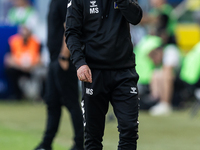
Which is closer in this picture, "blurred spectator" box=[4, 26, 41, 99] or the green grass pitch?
the green grass pitch

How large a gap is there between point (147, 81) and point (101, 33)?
655 cm

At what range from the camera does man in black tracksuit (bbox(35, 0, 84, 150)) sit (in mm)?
5199

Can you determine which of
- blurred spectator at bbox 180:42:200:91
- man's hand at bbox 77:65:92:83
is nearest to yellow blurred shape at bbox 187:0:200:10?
blurred spectator at bbox 180:42:200:91

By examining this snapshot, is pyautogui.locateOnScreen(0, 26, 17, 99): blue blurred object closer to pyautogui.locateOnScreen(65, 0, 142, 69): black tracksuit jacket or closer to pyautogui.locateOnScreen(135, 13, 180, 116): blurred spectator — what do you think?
pyautogui.locateOnScreen(135, 13, 180, 116): blurred spectator

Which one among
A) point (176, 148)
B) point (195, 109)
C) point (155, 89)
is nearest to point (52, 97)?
point (176, 148)

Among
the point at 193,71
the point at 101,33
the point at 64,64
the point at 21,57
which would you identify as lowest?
the point at 193,71

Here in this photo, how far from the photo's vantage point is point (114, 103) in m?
4.08

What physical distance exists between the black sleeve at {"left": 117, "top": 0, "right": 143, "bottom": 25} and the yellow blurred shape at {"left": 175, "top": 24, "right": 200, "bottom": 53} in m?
8.61

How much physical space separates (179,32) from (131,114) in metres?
9.33

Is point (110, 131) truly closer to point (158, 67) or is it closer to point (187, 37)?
point (158, 67)

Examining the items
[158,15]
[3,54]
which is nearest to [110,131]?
[158,15]

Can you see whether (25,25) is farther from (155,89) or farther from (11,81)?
(155,89)

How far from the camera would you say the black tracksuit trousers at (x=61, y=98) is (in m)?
5.21

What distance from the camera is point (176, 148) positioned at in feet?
19.9
